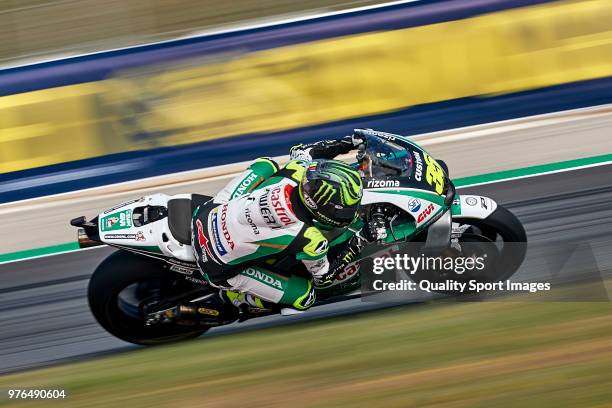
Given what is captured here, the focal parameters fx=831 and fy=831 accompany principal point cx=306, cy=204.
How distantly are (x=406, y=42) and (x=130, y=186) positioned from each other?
11.2 ft

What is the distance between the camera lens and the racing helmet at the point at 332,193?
5297 mm

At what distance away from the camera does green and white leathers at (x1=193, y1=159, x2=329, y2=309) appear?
5555 millimetres

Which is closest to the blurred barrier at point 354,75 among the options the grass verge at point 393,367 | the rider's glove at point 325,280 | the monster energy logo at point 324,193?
the rider's glove at point 325,280

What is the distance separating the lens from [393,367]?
5.13 metres

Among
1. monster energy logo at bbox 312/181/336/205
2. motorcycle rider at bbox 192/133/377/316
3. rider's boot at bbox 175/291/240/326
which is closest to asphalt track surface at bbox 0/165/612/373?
rider's boot at bbox 175/291/240/326

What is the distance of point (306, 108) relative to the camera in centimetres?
918

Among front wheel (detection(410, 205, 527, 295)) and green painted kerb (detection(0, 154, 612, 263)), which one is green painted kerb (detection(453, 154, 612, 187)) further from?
front wheel (detection(410, 205, 527, 295))

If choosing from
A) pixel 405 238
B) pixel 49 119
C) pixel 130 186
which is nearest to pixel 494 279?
pixel 405 238

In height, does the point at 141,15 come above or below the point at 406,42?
above

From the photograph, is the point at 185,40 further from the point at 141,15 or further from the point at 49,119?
the point at 49,119

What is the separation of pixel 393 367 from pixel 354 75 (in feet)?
15.5

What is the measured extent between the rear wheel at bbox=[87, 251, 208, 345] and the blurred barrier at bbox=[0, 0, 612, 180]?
2.93m

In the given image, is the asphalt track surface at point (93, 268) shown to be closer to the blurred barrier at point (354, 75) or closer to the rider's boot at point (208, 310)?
the rider's boot at point (208, 310)

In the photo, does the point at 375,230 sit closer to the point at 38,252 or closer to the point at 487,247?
the point at 487,247
